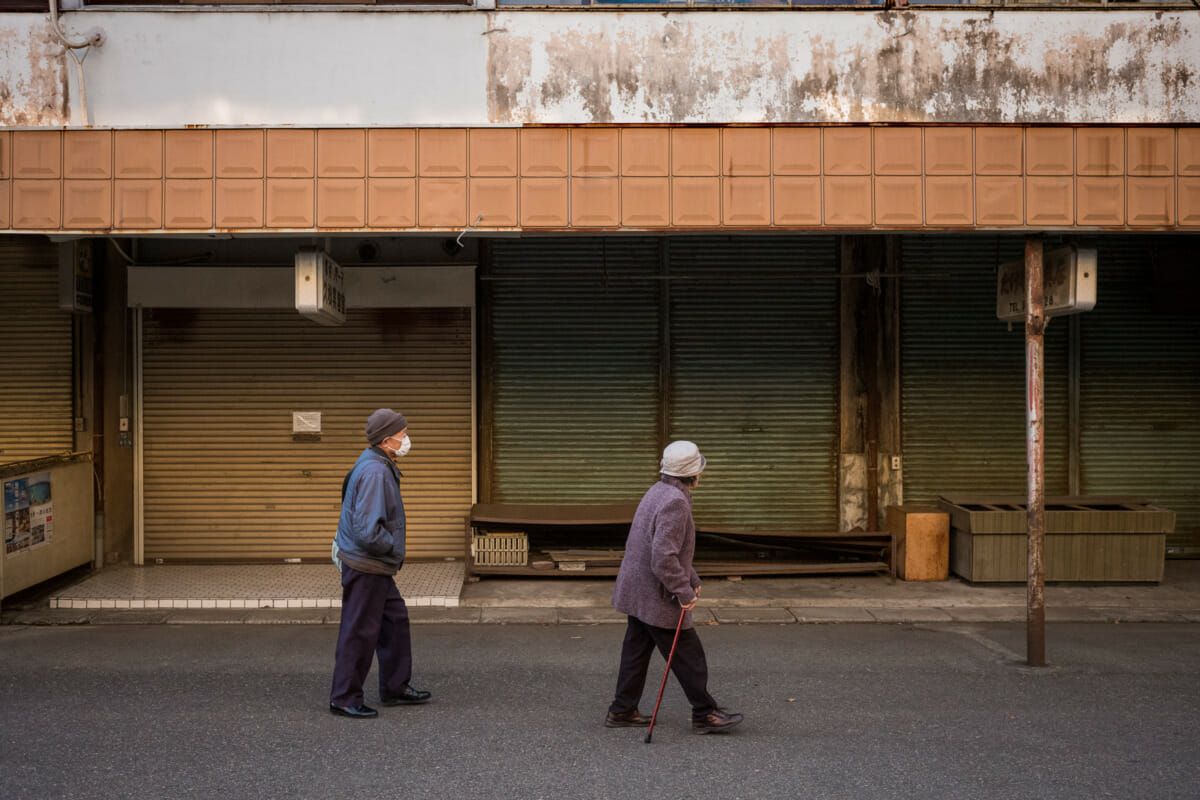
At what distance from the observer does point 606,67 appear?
349 inches

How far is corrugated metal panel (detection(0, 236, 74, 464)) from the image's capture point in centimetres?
1080

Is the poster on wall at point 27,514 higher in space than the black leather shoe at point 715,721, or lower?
higher

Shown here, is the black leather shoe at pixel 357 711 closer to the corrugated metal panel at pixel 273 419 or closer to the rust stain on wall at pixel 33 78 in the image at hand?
the corrugated metal panel at pixel 273 419

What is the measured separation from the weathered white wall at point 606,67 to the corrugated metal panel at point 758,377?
103 inches

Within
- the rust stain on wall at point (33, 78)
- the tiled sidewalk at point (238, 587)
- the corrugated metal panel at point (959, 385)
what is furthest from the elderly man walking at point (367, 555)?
the corrugated metal panel at point (959, 385)

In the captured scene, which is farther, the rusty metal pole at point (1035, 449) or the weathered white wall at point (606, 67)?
the weathered white wall at point (606, 67)

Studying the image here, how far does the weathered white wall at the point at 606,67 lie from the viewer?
344 inches

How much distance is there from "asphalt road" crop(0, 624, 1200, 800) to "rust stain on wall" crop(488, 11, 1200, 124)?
15.6ft

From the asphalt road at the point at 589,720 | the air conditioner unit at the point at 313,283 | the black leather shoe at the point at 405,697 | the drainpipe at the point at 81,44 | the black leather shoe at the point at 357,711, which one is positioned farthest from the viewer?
the air conditioner unit at the point at 313,283

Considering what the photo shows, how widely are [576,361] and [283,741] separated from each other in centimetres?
634

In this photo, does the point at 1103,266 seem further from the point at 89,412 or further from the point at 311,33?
the point at 89,412

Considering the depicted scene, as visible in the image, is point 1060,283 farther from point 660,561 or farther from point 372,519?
point 372,519

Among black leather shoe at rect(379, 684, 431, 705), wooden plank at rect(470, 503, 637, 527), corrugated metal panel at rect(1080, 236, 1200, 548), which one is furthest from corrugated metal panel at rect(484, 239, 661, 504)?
corrugated metal panel at rect(1080, 236, 1200, 548)

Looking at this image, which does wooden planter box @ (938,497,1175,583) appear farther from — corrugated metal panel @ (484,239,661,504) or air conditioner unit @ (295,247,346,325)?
air conditioner unit @ (295,247,346,325)
